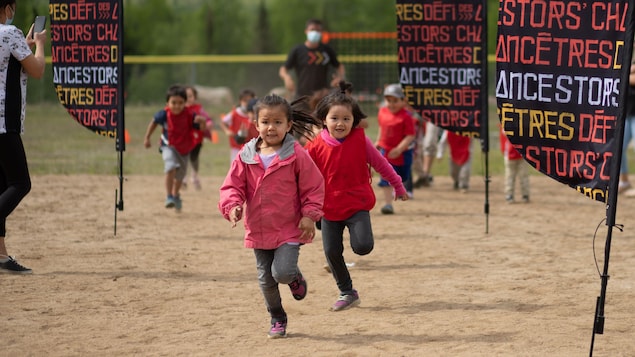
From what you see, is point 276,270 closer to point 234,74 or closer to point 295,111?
point 295,111

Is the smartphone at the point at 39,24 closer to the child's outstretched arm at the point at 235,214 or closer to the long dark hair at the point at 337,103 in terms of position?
the long dark hair at the point at 337,103

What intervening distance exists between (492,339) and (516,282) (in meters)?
1.98

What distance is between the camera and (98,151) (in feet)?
68.6

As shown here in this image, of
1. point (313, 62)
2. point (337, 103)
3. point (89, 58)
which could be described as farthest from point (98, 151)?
point (337, 103)

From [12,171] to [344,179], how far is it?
9.48ft

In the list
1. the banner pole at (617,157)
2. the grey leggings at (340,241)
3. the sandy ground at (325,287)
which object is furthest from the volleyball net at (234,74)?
the banner pole at (617,157)

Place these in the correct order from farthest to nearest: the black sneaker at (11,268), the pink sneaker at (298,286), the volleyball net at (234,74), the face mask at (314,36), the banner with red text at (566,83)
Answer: the volleyball net at (234,74) < the face mask at (314,36) < the black sneaker at (11,268) < the pink sneaker at (298,286) < the banner with red text at (566,83)

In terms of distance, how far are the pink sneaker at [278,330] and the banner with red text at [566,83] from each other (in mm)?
1944

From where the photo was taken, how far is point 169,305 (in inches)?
319

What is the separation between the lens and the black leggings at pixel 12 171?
29.1 feet

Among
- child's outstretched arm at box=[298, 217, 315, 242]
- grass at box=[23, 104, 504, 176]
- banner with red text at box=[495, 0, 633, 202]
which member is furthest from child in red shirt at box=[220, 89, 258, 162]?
banner with red text at box=[495, 0, 633, 202]

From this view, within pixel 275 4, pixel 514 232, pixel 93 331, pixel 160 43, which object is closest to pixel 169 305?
pixel 93 331

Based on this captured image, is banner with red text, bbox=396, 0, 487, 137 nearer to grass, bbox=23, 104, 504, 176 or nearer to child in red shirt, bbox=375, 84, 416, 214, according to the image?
child in red shirt, bbox=375, 84, 416, 214

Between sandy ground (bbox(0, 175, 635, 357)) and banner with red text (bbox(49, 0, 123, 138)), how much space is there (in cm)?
132
